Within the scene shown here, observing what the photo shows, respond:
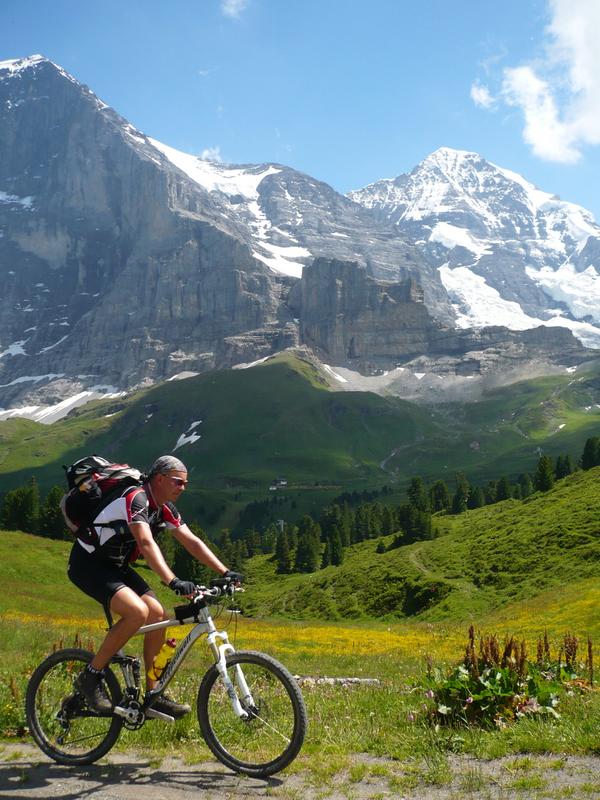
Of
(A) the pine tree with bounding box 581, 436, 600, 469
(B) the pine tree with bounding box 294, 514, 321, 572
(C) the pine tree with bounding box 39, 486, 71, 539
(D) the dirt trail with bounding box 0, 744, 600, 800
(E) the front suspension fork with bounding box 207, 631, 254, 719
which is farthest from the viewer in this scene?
(B) the pine tree with bounding box 294, 514, 321, 572

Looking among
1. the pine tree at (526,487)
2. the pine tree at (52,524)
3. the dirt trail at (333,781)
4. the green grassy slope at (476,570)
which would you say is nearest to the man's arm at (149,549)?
the dirt trail at (333,781)

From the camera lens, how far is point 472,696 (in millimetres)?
9961

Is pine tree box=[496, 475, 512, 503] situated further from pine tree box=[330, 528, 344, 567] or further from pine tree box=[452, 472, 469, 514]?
pine tree box=[330, 528, 344, 567]

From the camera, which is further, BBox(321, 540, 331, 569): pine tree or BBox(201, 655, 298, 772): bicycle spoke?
BBox(321, 540, 331, 569): pine tree

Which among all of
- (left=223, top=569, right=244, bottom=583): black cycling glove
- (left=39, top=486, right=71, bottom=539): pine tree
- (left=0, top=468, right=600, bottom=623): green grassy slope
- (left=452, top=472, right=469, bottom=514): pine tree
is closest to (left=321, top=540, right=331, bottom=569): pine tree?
(left=0, top=468, right=600, bottom=623): green grassy slope

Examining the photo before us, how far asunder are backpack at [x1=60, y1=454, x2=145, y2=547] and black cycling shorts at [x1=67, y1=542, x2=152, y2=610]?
30 centimetres

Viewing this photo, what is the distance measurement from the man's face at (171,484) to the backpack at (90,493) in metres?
0.48

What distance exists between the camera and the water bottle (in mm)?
9633

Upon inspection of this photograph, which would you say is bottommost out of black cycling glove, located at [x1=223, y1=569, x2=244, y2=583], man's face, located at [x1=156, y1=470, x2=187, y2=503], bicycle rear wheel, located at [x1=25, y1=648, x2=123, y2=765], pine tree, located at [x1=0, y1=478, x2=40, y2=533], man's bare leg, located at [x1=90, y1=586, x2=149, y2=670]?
pine tree, located at [x1=0, y1=478, x2=40, y2=533]

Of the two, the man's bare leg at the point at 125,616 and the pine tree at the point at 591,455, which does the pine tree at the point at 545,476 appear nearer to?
the pine tree at the point at 591,455

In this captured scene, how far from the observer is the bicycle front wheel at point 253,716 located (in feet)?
28.2

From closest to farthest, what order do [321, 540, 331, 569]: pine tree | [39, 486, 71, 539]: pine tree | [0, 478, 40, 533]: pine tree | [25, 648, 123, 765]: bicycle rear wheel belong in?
[25, 648, 123, 765]: bicycle rear wheel < [39, 486, 71, 539]: pine tree < [0, 478, 40, 533]: pine tree < [321, 540, 331, 569]: pine tree

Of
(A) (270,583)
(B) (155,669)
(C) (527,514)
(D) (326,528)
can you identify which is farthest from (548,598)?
(D) (326,528)

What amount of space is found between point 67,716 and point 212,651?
8.36 ft
